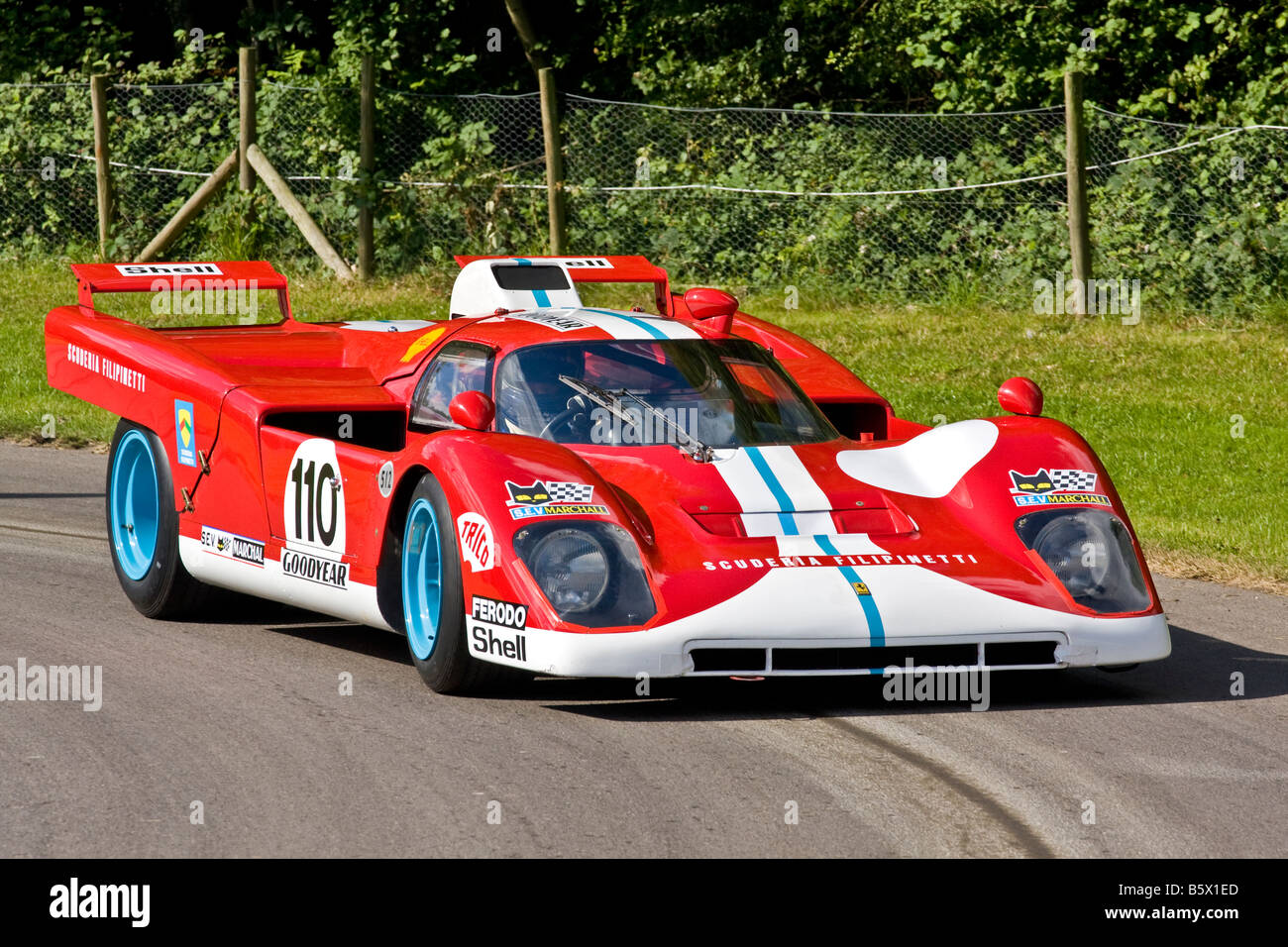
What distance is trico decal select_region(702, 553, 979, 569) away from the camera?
630 centimetres

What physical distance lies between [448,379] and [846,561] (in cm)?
214

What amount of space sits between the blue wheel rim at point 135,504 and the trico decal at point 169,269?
103 centimetres

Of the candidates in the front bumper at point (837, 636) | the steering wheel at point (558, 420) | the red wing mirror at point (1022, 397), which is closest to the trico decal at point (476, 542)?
the front bumper at point (837, 636)

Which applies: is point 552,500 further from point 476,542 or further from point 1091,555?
point 1091,555

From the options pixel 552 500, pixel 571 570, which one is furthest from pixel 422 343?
pixel 571 570

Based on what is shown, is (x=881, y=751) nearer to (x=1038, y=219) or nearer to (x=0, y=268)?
(x=1038, y=219)

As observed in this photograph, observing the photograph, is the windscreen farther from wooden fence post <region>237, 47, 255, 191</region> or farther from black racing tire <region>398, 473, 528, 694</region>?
wooden fence post <region>237, 47, 255, 191</region>

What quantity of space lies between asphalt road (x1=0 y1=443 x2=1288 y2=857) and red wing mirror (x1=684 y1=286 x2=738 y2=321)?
2.03 metres

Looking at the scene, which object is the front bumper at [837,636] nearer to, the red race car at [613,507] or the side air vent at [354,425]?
the red race car at [613,507]

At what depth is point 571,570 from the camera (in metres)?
6.32

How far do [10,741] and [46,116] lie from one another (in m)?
16.0

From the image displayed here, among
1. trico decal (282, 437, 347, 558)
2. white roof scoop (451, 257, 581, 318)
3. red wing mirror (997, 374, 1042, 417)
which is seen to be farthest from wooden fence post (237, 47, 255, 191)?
red wing mirror (997, 374, 1042, 417)

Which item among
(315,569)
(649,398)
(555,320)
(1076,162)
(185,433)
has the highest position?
(1076,162)

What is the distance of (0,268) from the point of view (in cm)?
2073
